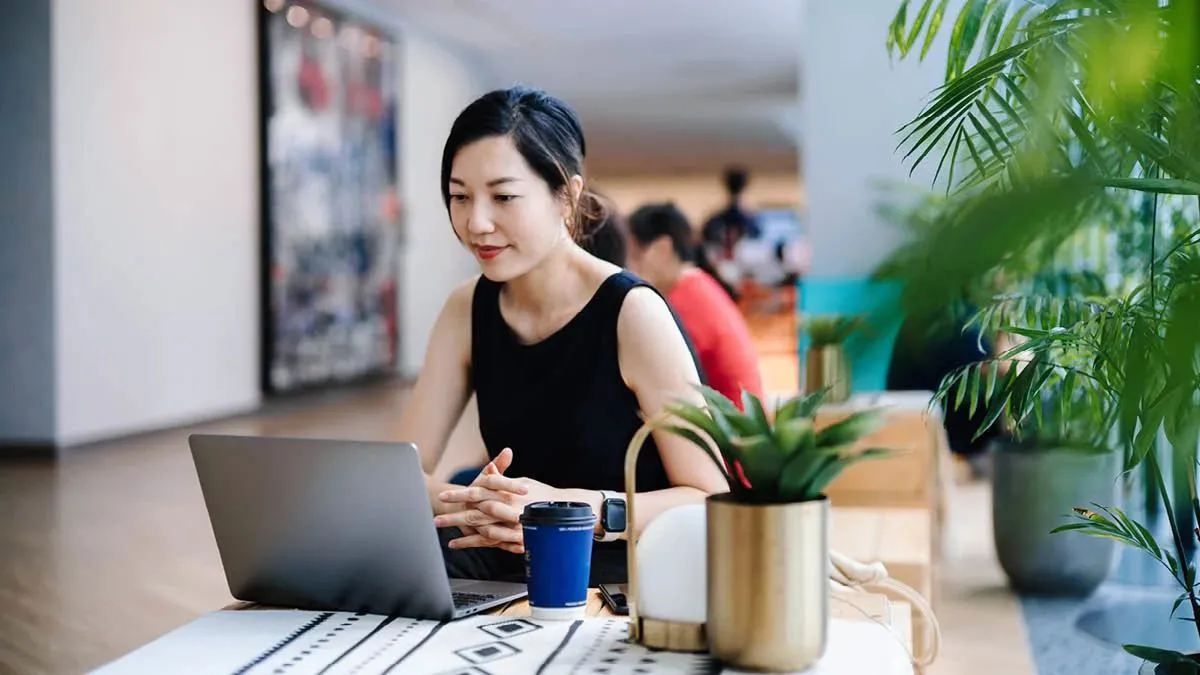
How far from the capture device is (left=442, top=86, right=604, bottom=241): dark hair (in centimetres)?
211

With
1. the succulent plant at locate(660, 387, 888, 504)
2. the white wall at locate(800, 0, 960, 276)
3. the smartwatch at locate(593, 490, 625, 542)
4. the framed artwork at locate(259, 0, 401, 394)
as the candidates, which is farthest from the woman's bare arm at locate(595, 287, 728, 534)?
the framed artwork at locate(259, 0, 401, 394)

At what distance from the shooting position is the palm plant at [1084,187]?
63 centimetres

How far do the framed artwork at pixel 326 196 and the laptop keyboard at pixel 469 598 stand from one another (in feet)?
27.9

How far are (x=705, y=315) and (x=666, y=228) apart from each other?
94cm

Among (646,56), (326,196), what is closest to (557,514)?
Result: (326,196)

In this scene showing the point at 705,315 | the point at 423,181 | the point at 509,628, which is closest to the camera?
the point at 509,628

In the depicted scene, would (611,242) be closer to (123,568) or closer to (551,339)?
(551,339)

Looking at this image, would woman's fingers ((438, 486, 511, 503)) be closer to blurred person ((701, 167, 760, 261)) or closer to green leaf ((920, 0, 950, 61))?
green leaf ((920, 0, 950, 61))

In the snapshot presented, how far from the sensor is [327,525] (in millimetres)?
1544

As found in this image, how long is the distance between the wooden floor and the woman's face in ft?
6.22

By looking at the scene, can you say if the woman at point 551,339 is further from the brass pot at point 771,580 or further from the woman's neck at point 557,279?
the brass pot at point 771,580

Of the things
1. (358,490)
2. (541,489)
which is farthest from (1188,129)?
(541,489)

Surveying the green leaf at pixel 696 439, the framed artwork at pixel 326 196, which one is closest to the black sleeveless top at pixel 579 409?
the green leaf at pixel 696 439

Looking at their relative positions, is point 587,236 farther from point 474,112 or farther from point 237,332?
point 237,332
